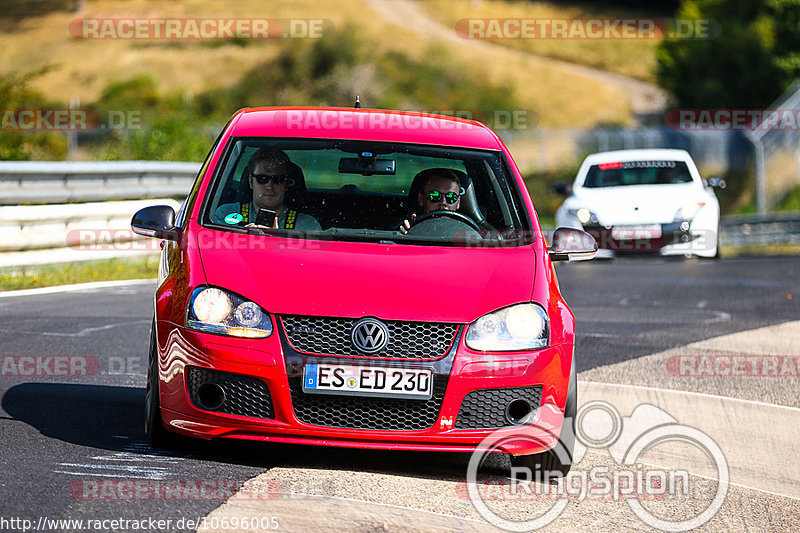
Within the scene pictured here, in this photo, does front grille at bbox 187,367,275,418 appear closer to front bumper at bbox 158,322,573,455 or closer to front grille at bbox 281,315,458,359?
front bumper at bbox 158,322,573,455

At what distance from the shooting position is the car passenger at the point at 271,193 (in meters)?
6.62

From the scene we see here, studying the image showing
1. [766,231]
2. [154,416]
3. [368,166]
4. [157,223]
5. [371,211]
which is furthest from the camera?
[766,231]

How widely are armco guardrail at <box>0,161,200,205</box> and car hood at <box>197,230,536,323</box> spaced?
8290mm

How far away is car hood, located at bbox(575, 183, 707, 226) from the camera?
1802 cm

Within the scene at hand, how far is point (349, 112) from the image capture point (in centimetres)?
736

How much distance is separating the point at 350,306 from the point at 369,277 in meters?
0.23

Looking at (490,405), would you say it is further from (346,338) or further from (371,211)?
(371,211)

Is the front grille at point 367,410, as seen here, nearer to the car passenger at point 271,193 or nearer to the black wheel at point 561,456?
the black wheel at point 561,456

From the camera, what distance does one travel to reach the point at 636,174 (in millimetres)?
19625

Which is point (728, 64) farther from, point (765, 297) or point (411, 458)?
point (411, 458)

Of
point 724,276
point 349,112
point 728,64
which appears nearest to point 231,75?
point 728,64

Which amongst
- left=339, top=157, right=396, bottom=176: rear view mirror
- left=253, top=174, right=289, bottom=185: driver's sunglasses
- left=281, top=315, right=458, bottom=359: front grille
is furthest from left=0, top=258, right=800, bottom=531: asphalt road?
left=339, top=157, right=396, bottom=176: rear view mirror

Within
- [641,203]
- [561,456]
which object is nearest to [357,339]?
Answer: [561,456]

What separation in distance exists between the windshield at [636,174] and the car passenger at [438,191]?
12531mm
